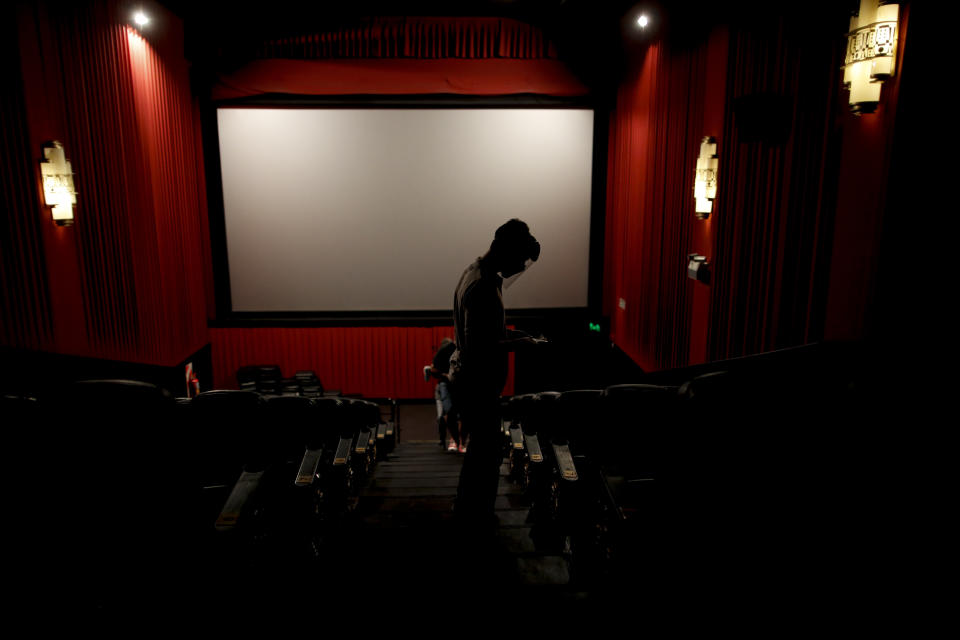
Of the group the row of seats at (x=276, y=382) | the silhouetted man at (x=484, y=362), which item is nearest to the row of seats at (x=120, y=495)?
the silhouetted man at (x=484, y=362)

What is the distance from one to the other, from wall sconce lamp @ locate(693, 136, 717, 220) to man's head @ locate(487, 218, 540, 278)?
2.66 m

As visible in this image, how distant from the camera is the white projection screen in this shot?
23.5 feet

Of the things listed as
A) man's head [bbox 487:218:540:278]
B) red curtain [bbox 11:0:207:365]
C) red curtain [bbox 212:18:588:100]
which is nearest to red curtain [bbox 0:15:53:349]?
red curtain [bbox 11:0:207:365]

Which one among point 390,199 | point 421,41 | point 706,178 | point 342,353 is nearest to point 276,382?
point 342,353

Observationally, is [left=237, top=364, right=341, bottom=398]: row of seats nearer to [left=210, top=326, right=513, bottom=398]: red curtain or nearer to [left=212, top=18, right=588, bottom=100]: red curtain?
[left=210, top=326, right=513, bottom=398]: red curtain

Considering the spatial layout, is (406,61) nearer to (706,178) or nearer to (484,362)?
(706,178)

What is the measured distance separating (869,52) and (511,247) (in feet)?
5.43

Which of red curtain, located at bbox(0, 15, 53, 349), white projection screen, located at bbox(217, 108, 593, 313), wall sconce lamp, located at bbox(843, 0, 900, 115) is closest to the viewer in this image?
wall sconce lamp, located at bbox(843, 0, 900, 115)

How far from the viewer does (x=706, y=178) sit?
4.31 meters

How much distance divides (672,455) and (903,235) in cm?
159

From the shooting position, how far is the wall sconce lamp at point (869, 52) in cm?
228

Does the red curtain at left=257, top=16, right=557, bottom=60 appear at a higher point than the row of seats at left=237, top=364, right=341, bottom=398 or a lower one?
higher

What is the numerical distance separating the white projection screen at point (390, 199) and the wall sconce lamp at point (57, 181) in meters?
3.23

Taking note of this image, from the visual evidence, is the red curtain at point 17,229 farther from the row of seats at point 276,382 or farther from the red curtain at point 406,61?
the red curtain at point 406,61
